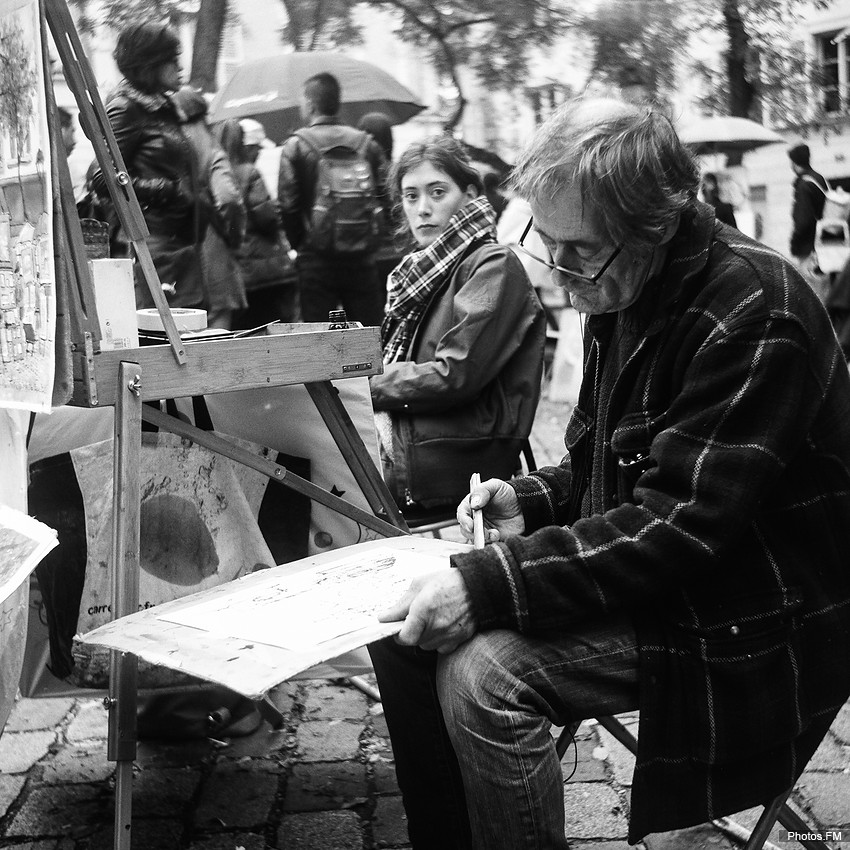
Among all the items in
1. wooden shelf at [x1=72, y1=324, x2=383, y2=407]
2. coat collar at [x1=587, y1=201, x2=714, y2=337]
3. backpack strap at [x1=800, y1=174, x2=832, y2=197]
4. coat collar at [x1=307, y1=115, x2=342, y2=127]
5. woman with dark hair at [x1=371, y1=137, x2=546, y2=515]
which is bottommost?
backpack strap at [x1=800, y1=174, x2=832, y2=197]

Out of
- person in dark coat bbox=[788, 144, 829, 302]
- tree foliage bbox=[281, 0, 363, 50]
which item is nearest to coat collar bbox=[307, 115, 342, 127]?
tree foliage bbox=[281, 0, 363, 50]

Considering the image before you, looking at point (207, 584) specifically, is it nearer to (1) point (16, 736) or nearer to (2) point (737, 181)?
(1) point (16, 736)

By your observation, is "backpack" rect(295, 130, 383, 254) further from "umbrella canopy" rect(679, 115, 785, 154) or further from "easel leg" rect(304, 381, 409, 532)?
"easel leg" rect(304, 381, 409, 532)

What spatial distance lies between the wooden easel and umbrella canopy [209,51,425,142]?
154 inches

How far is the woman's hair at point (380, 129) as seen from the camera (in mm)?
6091

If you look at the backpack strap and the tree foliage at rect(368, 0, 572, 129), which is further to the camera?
the backpack strap

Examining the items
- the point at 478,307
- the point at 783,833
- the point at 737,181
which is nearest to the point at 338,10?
the point at 737,181

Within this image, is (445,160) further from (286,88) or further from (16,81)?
(286,88)

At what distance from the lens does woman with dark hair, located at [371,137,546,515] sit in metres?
3.17

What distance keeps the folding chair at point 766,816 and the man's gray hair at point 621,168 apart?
84 centimetres

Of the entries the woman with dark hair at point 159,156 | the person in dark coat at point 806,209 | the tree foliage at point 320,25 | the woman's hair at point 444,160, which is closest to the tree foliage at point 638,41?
the person in dark coat at point 806,209

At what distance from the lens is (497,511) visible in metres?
2.05

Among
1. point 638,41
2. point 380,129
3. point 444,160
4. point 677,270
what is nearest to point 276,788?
point 677,270

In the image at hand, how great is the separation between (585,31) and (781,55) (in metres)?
1.27
